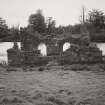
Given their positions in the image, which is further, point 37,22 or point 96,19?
point 96,19

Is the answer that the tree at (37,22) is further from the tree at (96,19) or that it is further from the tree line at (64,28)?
the tree at (96,19)

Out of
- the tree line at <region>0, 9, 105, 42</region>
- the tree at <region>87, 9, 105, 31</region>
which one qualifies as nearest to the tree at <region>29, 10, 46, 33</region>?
the tree line at <region>0, 9, 105, 42</region>

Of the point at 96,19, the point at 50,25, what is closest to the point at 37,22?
the point at 50,25

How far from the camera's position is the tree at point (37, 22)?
152 feet

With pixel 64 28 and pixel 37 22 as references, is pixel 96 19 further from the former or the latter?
pixel 37 22

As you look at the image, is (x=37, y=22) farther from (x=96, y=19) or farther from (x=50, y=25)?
(x=96, y=19)

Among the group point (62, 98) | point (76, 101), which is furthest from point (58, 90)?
point (76, 101)

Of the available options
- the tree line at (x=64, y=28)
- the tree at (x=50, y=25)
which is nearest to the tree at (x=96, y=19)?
the tree line at (x=64, y=28)

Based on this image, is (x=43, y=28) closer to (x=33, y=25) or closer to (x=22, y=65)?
(x=33, y=25)

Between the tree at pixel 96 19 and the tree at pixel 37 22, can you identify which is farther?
the tree at pixel 96 19

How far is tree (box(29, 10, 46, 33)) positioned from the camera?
4625 centimetres

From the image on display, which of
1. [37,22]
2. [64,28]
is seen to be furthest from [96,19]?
[37,22]

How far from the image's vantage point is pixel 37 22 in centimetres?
4600

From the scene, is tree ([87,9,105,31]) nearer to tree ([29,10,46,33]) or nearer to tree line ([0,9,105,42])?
tree line ([0,9,105,42])
